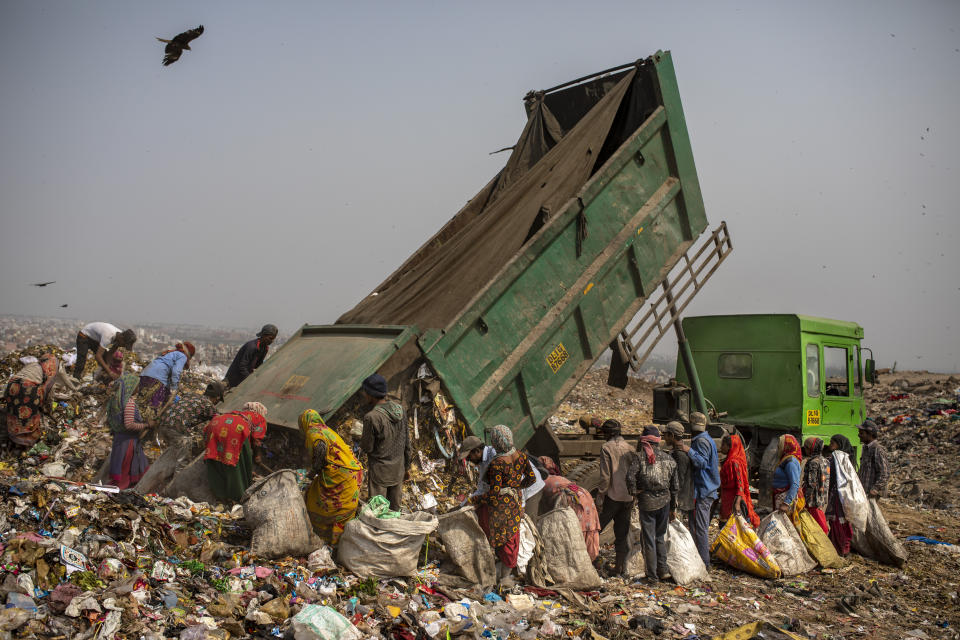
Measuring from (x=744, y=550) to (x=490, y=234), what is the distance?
3.30m

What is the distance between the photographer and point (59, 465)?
6664 mm

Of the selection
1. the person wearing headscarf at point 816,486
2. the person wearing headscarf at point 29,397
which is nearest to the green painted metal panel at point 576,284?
the person wearing headscarf at point 816,486

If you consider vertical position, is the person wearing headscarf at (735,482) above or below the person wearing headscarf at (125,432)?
below

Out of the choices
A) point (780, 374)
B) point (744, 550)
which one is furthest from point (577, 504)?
point (780, 374)

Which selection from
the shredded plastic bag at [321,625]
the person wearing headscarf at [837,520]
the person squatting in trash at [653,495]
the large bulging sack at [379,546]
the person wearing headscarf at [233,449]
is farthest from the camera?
the person wearing headscarf at [837,520]

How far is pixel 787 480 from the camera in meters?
5.88

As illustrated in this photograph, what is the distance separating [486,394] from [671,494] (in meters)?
1.58

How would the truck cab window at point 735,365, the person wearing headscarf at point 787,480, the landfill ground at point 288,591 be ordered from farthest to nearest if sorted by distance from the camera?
the truck cab window at point 735,365
the person wearing headscarf at point 787,480
the landfill ground at point 288,591

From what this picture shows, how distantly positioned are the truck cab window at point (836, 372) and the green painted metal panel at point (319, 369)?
522 centimetres

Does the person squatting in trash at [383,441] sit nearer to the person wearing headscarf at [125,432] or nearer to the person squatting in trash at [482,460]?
the person squatting in trash at [482,460]

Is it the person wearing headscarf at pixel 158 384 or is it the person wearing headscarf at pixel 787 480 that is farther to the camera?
the person wearing headscarf at pixel 158 384

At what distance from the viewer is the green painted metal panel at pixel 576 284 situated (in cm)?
525

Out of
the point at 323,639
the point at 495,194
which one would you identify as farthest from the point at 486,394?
the point at 495,194

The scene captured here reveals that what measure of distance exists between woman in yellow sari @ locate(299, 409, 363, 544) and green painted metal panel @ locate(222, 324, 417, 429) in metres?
0.38
